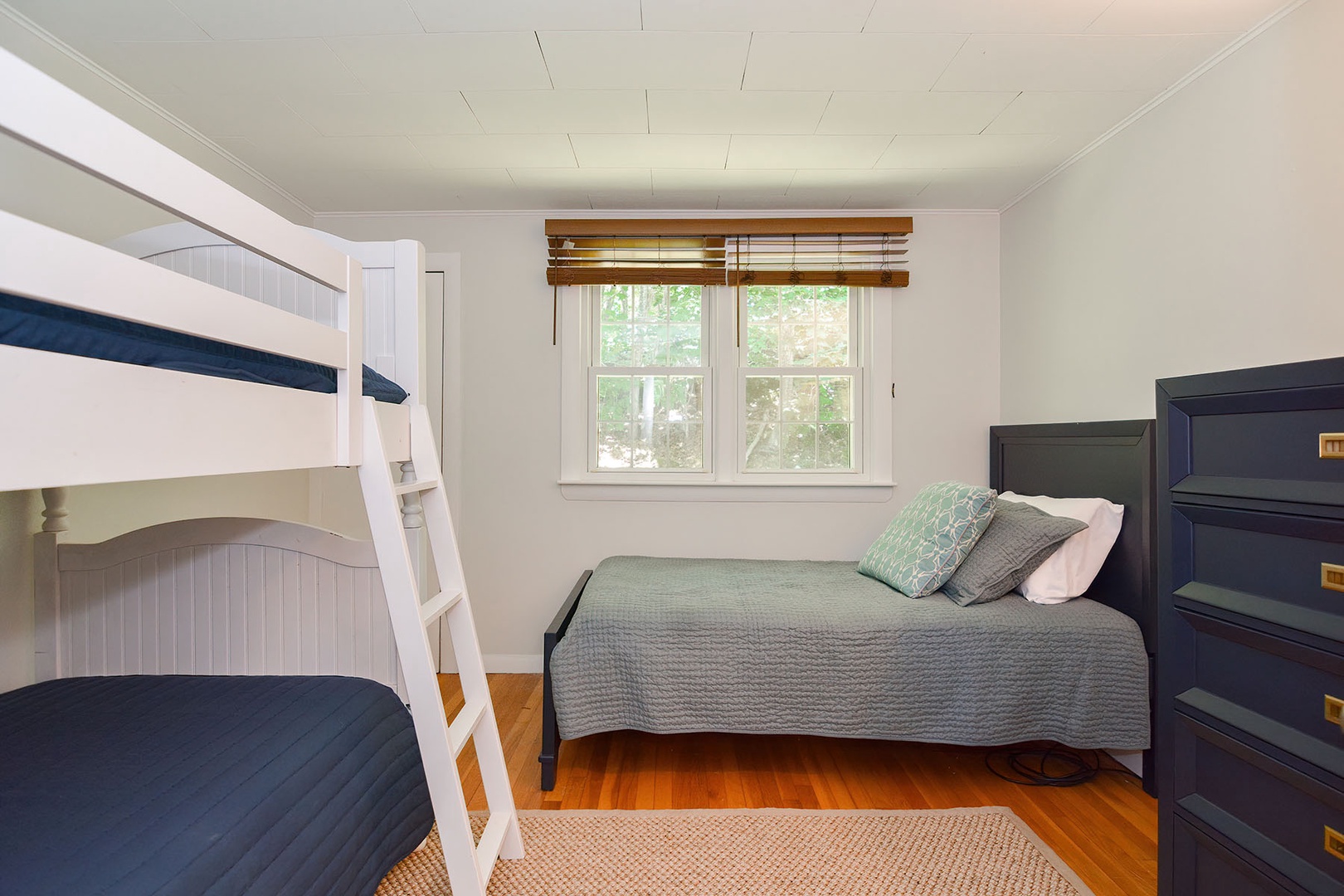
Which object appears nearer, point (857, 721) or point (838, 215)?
point (857, 721)

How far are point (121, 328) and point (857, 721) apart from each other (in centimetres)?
217

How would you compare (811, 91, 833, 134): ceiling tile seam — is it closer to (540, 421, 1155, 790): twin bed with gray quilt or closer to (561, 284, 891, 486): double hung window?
(561, 284, 891, 486): double hung window

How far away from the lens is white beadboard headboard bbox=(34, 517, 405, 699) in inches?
73.3

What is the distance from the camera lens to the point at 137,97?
2.31 m

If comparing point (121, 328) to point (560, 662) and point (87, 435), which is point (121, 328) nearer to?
point (87, 435)

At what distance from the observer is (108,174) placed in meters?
0.81

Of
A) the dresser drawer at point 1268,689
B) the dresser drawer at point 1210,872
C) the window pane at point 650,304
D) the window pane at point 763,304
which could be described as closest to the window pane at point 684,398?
the window pane at point 650,304

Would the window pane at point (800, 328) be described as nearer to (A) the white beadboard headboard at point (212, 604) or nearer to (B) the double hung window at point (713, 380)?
(B) the double hung window at point (713, 380)

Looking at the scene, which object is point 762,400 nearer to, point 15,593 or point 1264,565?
point 1264,565

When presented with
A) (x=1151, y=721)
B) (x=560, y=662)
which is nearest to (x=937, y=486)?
(x=1151, y=721)

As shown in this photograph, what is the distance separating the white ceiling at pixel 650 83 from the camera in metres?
1.88

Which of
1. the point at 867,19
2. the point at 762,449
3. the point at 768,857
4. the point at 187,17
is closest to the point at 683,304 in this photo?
the point at 762,449

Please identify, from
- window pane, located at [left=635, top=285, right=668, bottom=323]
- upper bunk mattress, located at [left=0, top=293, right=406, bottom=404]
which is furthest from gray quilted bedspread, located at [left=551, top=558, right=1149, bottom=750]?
window pane, located at [left=635, top=285, right=668, bottom=323]

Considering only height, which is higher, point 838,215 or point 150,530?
point 838,215
